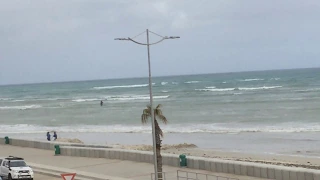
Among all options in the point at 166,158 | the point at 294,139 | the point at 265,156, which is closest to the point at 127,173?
the point at 166,158

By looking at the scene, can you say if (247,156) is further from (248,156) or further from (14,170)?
(14,170)

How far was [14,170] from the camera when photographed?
87.4 feet

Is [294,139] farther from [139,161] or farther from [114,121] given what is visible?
[114,121]

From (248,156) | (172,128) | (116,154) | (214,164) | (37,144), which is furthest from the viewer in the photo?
(172,128)

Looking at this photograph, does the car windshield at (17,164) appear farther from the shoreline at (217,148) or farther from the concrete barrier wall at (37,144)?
the concrete barrier wall at (37,144)

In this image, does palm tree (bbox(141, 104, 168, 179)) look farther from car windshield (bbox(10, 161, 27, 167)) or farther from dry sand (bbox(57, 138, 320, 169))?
dry sand (bbox(57, 138, 320, 169))

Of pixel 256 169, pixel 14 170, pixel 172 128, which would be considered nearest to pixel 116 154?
pixel 14 170

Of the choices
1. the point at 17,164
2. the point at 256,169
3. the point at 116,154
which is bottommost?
the point at 256,169

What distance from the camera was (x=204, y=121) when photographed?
206ft

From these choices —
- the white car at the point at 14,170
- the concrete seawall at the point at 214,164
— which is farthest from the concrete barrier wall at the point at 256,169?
the white car at the point at 14,170

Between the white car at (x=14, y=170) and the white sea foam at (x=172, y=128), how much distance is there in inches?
1039

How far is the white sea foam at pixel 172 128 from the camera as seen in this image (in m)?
50.8

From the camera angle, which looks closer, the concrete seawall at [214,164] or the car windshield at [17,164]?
the concrete seawall at [214,164]

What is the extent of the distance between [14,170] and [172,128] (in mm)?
31350
